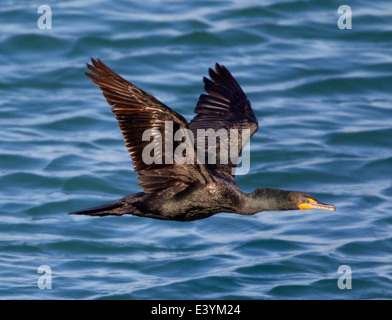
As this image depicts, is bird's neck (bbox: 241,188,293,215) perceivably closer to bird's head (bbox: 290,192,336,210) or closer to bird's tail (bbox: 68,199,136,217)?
bird's head (bbox: 290,192,336,210)

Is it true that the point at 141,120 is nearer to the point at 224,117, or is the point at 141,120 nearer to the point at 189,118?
the point at 224,117

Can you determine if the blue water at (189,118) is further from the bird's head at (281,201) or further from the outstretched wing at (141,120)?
the outstretched wing at (141,120)

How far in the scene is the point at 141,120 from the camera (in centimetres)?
716

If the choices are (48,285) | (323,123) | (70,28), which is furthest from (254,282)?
(70,28)

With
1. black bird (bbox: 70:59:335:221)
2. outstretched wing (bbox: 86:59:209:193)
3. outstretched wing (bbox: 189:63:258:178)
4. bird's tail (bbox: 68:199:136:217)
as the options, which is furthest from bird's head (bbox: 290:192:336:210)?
bird's tail (bbox: 68:199:136:217)

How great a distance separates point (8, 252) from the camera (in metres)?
9.88

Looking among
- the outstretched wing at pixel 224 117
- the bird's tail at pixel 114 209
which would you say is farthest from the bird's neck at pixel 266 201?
the bird's tail at pixel 114 209

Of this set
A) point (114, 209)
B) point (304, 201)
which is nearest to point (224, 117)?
point (304, 201)

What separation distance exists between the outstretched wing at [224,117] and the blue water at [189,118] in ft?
5.30

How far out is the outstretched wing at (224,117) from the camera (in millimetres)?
8789

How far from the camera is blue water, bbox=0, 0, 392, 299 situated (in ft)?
31.5

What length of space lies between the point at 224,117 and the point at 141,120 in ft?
7.33

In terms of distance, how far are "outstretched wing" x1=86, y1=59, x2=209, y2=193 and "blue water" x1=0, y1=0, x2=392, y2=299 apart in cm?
195

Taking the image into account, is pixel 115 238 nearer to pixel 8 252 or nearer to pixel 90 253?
pixel 90 253
